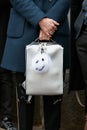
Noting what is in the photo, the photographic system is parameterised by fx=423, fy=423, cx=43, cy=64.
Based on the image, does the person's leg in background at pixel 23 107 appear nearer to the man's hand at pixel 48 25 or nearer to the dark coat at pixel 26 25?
the dark coat at pixel 26 25

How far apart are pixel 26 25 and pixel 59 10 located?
0.99ft

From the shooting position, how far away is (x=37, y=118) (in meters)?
4.48

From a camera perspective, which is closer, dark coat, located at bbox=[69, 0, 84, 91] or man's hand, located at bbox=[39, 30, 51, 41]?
dark coat, located at bbox=[69, 0, 84, 91]

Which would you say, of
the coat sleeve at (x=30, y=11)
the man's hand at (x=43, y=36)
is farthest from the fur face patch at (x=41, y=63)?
the coat sleeve at (x=30, y=11)

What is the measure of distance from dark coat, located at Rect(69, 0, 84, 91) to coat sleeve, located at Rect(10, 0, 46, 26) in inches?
10.8

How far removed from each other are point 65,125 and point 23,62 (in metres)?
1.12

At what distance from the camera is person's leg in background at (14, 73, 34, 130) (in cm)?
363

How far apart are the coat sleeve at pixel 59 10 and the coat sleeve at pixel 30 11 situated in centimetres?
8

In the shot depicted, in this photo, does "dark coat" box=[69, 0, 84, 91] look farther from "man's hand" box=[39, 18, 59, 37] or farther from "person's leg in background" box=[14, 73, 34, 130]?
"person's leg in background" box=[14, 73, 34, 130]

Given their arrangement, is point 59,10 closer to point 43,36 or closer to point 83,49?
point 43,36

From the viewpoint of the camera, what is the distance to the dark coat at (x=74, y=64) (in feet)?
10.9

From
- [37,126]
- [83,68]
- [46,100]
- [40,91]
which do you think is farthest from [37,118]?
[83,68]

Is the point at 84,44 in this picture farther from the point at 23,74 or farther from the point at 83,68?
the point at 23,74

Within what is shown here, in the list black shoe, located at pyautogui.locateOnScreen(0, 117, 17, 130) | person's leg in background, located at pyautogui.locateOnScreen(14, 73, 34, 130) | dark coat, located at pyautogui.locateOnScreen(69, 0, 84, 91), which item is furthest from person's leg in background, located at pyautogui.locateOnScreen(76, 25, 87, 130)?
black shoe, located at pyautogui.locateOnScreen(0, 117, 17, 130)
